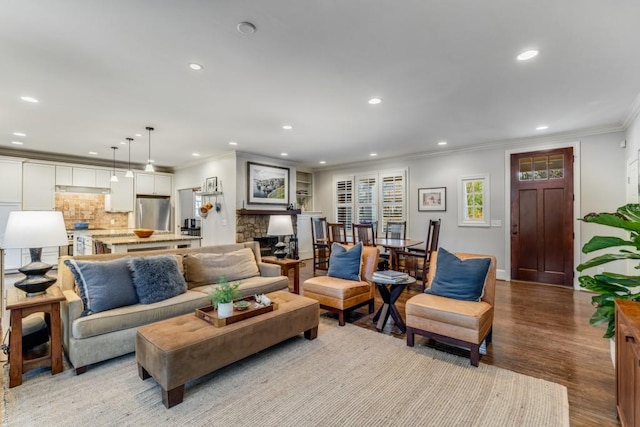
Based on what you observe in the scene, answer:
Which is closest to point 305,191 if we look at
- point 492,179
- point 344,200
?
point 344,200

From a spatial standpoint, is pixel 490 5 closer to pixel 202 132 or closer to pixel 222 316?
pixel 222 316

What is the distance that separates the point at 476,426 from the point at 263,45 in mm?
2954

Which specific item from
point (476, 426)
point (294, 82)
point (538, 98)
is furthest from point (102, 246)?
point (538, 98)

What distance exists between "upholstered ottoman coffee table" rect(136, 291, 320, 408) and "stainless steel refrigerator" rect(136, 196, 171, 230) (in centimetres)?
628

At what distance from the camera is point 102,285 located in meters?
2.54

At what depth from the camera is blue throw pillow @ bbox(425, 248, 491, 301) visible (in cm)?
275

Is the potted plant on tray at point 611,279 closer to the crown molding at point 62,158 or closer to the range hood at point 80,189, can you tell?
the range hood at point 80,189

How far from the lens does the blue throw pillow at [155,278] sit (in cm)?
272

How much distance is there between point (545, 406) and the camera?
1.92 m

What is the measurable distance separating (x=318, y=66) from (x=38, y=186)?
22.7 ft

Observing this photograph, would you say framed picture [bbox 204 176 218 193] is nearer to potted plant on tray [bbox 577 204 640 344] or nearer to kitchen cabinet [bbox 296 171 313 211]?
kitchen cabinet [bbox 296 171 313 211]

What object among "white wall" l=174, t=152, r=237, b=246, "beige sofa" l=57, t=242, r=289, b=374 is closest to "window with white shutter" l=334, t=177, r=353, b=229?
"white wall" l=174, t=152, r=237, b=246

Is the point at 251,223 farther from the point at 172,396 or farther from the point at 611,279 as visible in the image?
the point at 611,279

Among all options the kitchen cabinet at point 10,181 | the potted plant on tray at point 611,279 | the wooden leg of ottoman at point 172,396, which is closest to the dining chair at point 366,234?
the potted plant on tray at point 611,279
